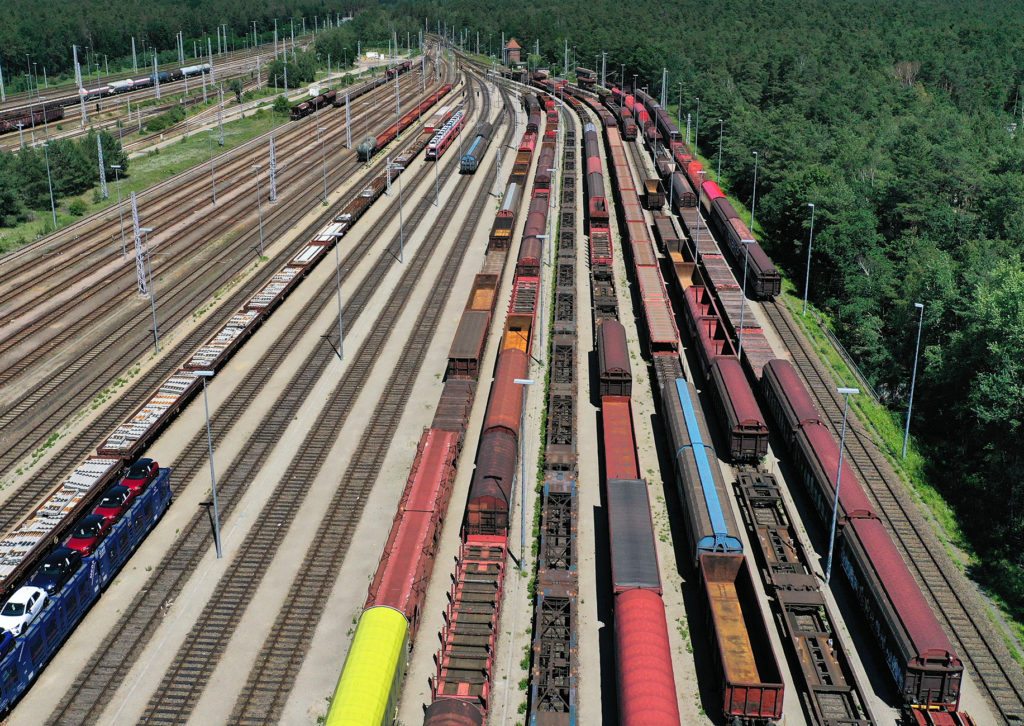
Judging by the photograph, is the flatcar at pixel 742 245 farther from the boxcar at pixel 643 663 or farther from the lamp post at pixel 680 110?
the lamp post at pixel 680 110

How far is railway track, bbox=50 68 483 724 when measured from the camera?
3853 centimetres

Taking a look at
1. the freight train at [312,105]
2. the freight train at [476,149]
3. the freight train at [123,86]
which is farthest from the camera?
the freight train at [123,86]

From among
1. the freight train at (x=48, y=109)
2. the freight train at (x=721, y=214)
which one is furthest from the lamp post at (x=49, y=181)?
the freight train at (x=721, y=214)

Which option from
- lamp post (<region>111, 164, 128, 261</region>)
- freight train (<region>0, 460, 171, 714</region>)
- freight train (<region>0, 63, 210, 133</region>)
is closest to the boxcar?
freight train (<region>0, 460, 171, 714</region>)

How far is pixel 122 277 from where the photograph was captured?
289 ft

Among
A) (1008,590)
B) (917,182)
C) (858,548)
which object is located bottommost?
(1008,590)

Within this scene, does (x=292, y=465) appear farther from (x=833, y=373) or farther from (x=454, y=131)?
(x=454, y=131)

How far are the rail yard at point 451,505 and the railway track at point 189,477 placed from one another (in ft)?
0.64

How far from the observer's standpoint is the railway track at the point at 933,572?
39438 mm

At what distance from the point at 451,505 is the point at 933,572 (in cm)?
2582

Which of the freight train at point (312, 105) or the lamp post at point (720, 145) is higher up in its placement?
the freight train at point (312, 105)

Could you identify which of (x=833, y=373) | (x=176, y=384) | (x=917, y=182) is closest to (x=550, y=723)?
(x=176, y=384)

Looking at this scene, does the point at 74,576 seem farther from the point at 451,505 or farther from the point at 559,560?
the point at 559,560

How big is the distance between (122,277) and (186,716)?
61.1 m
